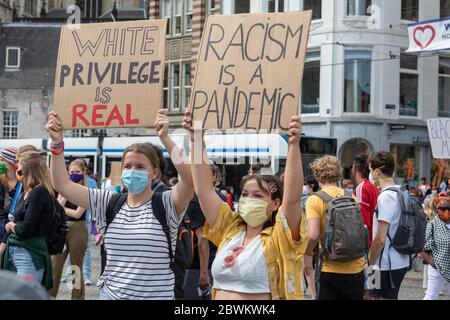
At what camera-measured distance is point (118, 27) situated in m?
6.51

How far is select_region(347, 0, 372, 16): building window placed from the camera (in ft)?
94.8

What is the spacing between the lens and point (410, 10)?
29.7 m

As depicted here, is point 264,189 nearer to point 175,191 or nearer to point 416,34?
point 175,191

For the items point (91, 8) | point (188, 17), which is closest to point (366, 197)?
point (188, 17)

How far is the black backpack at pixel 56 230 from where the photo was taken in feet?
22.5

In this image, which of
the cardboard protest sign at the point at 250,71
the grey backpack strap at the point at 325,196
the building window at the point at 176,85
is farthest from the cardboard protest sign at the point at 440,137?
the building window at the point at 176,85

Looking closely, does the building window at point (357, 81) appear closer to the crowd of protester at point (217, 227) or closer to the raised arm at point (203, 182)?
the crowd of protester at point (217, 227)

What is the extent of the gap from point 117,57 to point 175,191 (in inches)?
78.7

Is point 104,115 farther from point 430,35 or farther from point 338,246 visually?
point 430,35

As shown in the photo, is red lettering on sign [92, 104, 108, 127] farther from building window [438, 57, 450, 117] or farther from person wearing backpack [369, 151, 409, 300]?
building window [438, 57, 450, 117]

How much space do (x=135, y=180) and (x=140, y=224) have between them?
0.28 m

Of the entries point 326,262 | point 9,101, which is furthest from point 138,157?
point 9,101

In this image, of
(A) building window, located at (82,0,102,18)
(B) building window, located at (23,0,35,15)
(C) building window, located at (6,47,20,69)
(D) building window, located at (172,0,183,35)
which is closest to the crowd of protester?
(D) building window, located at (172,0,183,35)

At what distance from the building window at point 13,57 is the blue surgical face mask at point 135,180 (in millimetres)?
47430
